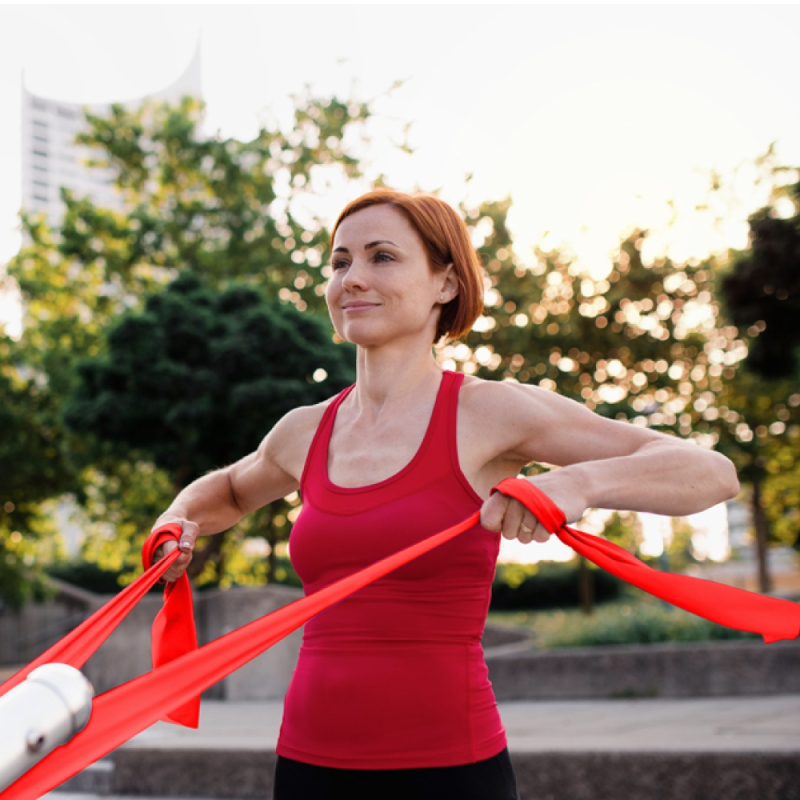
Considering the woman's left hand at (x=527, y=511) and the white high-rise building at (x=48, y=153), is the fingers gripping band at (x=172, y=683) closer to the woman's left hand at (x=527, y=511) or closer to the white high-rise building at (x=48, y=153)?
the woman's left hand at (x=527, y=511)

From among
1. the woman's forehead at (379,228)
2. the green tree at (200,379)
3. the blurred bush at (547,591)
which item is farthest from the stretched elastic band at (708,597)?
the blurred bush at (547,591)

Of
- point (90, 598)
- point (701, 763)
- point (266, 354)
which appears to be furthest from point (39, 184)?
point (701, 763)

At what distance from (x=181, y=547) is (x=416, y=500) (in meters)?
0.63

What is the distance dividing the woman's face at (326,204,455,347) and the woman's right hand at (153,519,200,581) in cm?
60

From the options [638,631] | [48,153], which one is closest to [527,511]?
[638,631]

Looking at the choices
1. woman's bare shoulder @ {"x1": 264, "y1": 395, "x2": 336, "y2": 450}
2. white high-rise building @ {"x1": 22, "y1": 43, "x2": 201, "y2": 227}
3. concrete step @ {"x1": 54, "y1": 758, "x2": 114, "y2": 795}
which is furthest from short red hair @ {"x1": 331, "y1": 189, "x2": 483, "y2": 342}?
white high-rise building @ {"x1": 22, "y1": 43, "x2": 201, "y2": 227}

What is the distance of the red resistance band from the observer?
1.47 metres

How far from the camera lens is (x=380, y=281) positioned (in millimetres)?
2180

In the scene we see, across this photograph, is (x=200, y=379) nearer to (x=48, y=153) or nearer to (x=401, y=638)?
(x=401, y=638)

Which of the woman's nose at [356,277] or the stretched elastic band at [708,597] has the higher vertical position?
the woman's nose at [356,277]

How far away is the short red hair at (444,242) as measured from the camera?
2230mm

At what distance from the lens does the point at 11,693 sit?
1277 mm

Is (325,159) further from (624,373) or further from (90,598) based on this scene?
(90,598)

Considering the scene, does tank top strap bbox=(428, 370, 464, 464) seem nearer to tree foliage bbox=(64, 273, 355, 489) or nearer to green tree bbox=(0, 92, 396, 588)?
tree foliage bbox=(64, 273, 355, 489)
